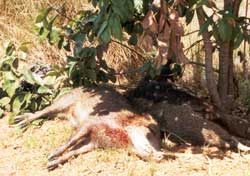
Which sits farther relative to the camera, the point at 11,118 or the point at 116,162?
the point at 11,118

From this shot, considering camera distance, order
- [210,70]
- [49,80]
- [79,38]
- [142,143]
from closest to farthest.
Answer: [142,143] → [210,70] → [79,38] → [49,80]

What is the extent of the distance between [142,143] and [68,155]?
614 millimetres

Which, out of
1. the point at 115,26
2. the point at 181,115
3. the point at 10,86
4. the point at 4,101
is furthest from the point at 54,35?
the point at 181,115

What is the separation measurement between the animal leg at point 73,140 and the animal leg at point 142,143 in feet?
1.19

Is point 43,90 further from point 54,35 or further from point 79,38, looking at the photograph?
point 79,38

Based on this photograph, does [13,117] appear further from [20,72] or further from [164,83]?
[164,83]

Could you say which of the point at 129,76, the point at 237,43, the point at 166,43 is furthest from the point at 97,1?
the point at 129,76

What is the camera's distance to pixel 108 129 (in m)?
4.64

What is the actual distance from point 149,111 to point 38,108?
1233 mm

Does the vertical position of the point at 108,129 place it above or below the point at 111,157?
above

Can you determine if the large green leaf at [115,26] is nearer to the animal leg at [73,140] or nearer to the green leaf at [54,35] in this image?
the animal leg at [73,140]

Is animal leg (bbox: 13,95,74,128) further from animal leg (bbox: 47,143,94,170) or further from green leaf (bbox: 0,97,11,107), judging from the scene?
animal leg (bbox: 47,143,94,170)

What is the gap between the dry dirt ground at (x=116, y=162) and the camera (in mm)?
4340

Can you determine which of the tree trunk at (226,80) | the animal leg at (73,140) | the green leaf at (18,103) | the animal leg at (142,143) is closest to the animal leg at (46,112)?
the green leaf at (18,103)
